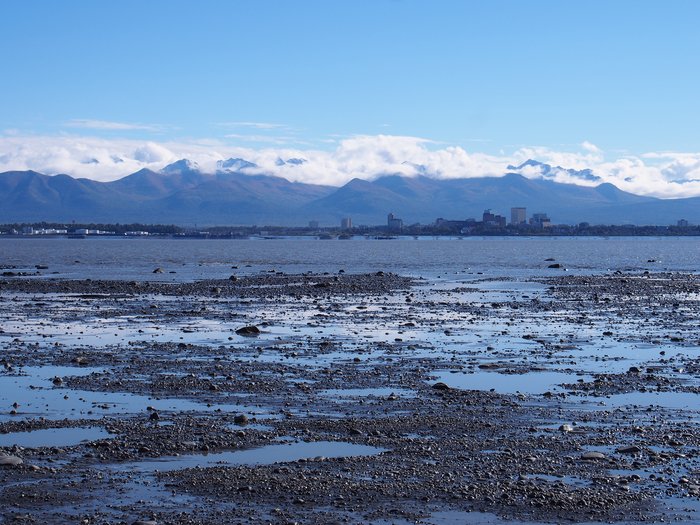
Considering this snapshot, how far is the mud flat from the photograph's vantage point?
1410 centimetres

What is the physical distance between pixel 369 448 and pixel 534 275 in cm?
6884

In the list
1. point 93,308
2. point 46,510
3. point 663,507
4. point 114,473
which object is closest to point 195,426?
point 114,473


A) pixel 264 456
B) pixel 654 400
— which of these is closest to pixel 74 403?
pixel 264 456

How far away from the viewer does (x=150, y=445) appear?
17.0 m

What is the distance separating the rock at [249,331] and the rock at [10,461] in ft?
60.0

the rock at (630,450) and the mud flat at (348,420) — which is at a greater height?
the rock at (630,450)

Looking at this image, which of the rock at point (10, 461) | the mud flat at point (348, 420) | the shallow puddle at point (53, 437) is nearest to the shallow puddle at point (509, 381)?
the mud flat at point (348, 420)

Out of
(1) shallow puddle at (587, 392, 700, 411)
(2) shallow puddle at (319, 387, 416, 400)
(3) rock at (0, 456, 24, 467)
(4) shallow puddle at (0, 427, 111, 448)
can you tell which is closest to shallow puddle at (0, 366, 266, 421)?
(4) shallow puddle at (0, 427, 111, 448)

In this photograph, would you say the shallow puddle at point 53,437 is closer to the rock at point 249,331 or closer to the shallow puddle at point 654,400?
the shallow puddle at point 654,400

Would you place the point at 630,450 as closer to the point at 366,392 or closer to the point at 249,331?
the point at 366,392

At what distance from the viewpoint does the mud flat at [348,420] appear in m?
14.1

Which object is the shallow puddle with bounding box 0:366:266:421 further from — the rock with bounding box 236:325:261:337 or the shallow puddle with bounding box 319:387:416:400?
the rock with bounding box 236:325:261:337

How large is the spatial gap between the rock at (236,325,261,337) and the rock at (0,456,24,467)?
18302 mm

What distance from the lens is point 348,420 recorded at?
19250 millimetres
